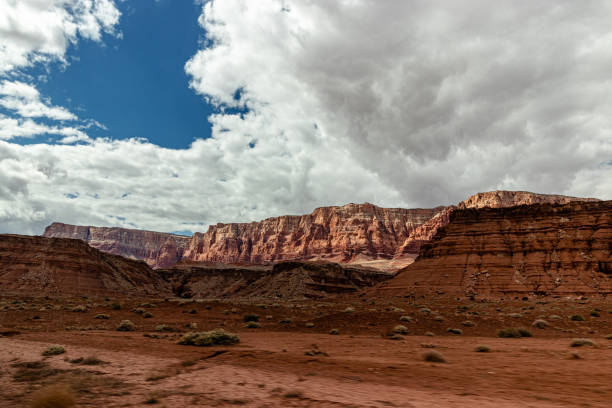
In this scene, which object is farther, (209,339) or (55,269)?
(55,269)

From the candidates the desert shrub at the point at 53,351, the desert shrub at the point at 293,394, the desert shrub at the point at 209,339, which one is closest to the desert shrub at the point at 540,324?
the desert shrub at the point at 209,339

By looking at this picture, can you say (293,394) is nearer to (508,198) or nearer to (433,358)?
(433,358)

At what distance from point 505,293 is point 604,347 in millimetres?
41352

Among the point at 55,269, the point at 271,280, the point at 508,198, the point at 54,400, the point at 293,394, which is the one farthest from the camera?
the point at 508,198

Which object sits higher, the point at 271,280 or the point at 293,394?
the point at 293,394

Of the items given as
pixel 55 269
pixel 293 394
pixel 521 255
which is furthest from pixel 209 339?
pixel 55 269

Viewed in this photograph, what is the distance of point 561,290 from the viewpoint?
1914 inches

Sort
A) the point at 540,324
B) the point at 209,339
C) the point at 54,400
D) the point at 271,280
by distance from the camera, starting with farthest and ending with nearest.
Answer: the point at 271,280
the point at 540,324
the point at 209,339
the point at 54,400

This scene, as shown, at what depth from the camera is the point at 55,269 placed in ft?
238

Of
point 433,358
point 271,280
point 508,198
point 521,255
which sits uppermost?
point 508,198

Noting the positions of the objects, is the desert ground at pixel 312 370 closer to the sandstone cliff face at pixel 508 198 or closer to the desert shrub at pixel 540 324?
the desert shrub at pixel 540 324

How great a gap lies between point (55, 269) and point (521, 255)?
306 ft

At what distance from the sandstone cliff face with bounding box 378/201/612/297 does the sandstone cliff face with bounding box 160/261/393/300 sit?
28.4 metres

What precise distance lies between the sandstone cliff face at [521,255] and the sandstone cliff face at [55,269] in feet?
203
